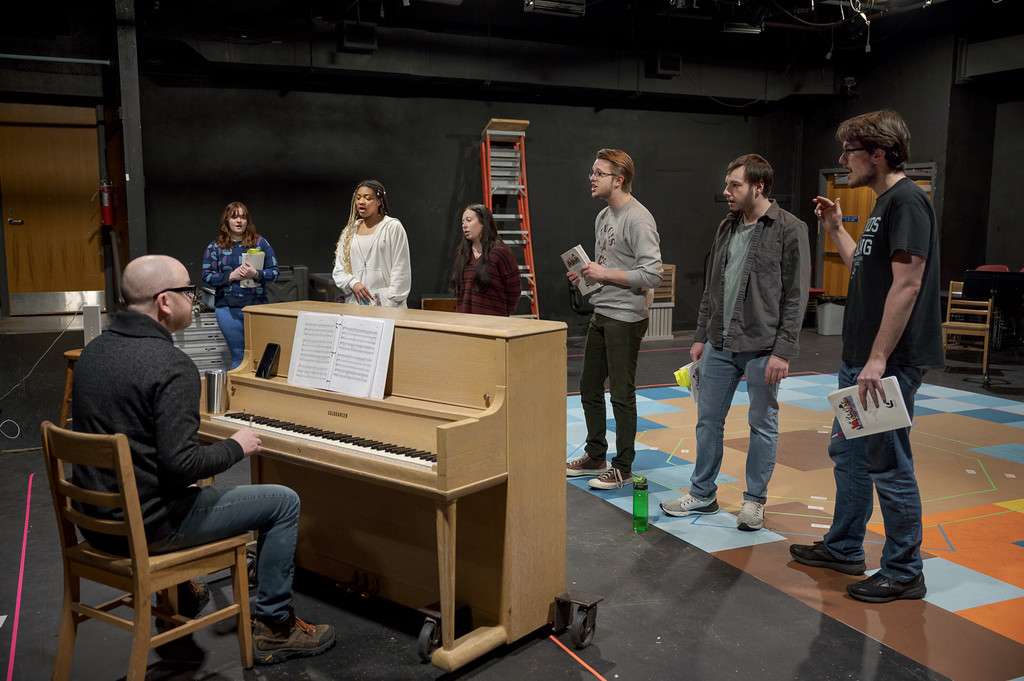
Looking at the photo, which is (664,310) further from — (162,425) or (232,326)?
(162,425)

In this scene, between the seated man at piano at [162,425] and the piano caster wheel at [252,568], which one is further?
the piano caster wheel at [252,568]

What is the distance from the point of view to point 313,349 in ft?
9.94

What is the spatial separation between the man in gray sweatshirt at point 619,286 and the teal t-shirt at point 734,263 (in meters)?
0.34

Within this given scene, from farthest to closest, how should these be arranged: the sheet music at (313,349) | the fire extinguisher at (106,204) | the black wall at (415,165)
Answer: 1. the black wall at (415,165)
2. the fire extinguisher at (106,204)
3. the sheet music at (313,349)

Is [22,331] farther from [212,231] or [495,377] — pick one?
[495,377]

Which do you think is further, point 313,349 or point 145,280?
point 313,349

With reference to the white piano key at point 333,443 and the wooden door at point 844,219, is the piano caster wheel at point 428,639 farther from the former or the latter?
the wooden door at point 844,219

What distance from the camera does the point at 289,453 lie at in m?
2.77

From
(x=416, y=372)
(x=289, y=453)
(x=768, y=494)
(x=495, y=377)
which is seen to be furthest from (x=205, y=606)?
(x=768, y=494)

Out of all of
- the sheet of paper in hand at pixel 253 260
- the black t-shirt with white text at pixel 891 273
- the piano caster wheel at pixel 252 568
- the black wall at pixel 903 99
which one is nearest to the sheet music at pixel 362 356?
the piano caster wheel at pixel 252 568

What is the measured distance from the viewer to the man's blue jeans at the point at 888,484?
2.98m

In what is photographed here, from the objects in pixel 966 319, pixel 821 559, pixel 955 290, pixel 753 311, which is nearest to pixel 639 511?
pixel 821 559

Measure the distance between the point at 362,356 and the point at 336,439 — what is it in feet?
0.97

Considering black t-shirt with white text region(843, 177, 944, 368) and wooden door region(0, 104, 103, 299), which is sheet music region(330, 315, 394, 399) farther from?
wooden door region(0, 104, 103, 299)
